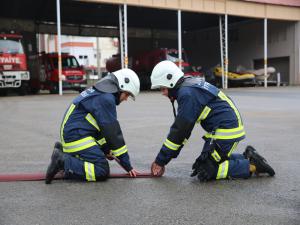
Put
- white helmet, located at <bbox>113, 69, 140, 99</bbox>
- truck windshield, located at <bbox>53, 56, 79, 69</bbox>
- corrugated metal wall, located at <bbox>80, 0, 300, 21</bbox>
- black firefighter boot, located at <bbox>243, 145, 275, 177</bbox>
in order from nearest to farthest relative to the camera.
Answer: white helmet, located at <bbox>113, 69, 140, 99</bbox> → black firefighter boot, located at <bbox>243, 145, 275, 177</bbox> → corrugated metal wall, located at <bbox>80, 0, 300, 21</bbox> → truck windshield, located at <bbox>53, 56, 79, 69</bbox>

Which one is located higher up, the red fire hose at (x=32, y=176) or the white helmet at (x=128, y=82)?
the white helmet at (x=128, y=82)

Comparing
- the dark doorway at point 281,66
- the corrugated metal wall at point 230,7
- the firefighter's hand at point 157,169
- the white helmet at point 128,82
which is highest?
the corrugated metal wall at point 230,7

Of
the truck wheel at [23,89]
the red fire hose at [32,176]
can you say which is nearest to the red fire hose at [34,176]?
the red fire hose at [32,176]

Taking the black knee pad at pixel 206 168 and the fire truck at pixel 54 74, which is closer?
the black knee pad at pixel 206 168

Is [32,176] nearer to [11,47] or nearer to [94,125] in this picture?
[94,125]

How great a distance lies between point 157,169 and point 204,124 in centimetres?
70

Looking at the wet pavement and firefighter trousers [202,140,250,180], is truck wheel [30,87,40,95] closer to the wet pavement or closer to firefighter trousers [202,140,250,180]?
the wet pavement

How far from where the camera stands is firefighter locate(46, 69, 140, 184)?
14.3 feet

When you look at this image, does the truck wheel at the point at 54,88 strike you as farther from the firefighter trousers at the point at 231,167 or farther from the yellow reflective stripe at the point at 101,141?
the firefighter trousers at the point at 231,167

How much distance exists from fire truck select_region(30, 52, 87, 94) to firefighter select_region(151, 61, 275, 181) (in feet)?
62.3

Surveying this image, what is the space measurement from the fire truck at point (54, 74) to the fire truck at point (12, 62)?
2.84m

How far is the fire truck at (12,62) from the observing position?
771 inches

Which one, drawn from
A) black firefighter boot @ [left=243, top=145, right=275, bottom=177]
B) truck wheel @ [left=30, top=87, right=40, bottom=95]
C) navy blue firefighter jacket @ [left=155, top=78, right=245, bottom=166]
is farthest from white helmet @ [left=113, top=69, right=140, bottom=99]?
truck wheel @ [left=30, top=87, right=40, bottom=95]

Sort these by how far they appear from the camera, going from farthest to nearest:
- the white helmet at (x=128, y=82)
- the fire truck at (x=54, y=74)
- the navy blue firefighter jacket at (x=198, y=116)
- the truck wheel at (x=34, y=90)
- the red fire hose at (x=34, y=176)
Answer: the truck wheel at (x=34, y=90) → the fire truck at (x=54, y=74) → the red fire hose at (x=34, y=176) → the white helmet at (x=128, y=82) → the navy blue firefighter jacket at (x=198, y=116)
